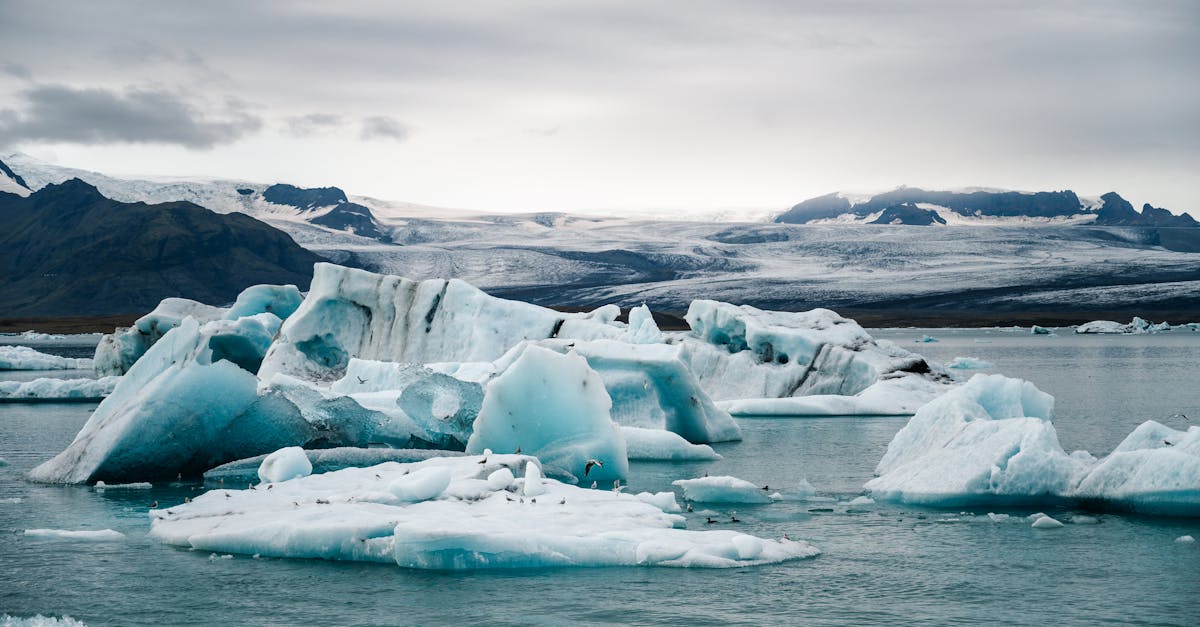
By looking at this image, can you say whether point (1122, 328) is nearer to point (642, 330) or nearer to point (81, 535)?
point (642, 330)

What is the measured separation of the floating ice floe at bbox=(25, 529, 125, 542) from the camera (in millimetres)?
9711

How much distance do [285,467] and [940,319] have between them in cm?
7636

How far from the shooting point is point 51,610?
7.48 metres

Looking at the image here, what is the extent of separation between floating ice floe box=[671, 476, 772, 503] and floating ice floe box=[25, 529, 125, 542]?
5228mm

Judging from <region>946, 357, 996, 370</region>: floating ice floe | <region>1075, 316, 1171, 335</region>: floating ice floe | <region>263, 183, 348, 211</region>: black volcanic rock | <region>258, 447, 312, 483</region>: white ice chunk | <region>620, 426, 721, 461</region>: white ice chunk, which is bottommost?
<region>1075, 316, 1171, 335</region>: floating ice floe

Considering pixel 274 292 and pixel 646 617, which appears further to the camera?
pixel 274 292

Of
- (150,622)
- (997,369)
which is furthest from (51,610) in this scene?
(997,369)

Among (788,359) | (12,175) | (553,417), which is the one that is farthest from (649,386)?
(12,175)

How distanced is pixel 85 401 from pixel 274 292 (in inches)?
241

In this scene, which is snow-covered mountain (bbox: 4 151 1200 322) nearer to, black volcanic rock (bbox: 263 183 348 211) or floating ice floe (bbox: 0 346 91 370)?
black volcanic rock (bbox: 263 183 348 211)

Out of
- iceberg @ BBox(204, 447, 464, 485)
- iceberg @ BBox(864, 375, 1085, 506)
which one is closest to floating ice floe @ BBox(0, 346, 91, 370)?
iceberg @ BBox(204, 447, 464, 485)

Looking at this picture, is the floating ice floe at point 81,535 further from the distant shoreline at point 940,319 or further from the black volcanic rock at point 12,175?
the black volcanic rock at point 12,175

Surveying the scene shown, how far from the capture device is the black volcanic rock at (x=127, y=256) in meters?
109

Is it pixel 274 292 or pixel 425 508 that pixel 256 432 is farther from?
pixel 274 292
